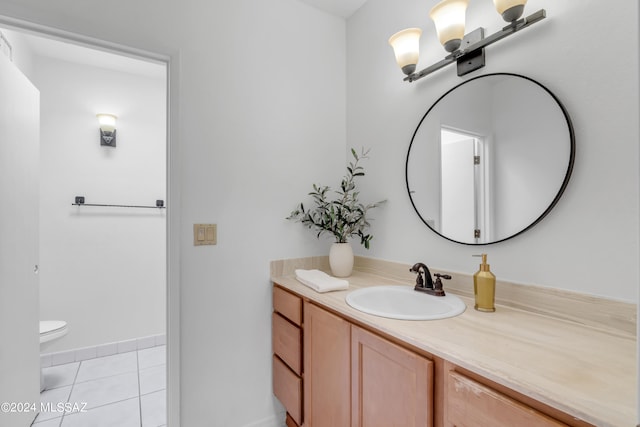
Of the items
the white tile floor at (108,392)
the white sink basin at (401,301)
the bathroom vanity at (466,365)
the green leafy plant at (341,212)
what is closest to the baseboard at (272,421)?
the bathroom vanity at (466,365)

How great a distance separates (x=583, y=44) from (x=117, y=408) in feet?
9.59

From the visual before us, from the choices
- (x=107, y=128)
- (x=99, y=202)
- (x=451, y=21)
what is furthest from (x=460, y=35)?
(x=99, y=202)

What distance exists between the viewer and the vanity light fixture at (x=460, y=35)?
1079 mm

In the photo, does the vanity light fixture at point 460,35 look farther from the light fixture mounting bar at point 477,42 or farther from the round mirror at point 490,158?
the round mirror at point 490,158

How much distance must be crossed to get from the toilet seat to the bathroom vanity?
1.82 meters

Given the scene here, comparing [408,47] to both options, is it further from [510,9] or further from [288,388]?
[288,388]

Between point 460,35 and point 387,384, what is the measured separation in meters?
1.34

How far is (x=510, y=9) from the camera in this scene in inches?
42.3

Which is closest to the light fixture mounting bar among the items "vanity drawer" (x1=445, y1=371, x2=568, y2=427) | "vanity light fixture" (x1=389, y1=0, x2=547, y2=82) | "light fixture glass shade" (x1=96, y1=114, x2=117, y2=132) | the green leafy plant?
"vanity light fixture" (x1=389, y1=0, x2=547, y2=82)

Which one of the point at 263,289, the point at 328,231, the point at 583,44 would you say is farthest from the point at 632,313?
the point at 263,289

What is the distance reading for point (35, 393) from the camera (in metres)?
1.77

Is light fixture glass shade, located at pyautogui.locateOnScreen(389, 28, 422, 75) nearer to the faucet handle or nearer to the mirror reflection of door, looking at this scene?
the mirror reflection of door

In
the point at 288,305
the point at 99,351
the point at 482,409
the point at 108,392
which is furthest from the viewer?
the point at 99,351

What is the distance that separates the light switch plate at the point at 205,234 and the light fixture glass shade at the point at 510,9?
152cm
